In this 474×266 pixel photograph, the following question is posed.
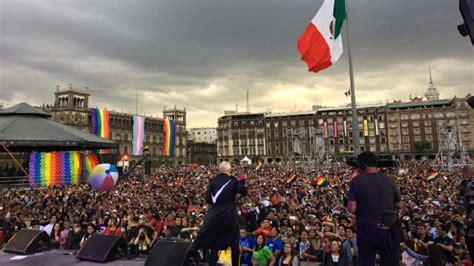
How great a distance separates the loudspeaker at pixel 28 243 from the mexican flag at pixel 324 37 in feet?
29.4

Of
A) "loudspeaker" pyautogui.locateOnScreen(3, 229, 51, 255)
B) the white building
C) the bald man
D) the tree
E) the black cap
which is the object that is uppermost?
the white building

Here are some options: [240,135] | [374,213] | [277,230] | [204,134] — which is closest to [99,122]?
[240,135]

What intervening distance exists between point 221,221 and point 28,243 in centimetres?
493

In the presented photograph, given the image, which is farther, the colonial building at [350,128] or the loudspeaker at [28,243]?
the colonial building at [350,128]

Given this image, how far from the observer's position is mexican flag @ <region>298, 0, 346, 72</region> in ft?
36.7

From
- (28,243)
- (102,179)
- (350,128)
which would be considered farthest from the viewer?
(350,128)

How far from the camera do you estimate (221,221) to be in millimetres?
5117

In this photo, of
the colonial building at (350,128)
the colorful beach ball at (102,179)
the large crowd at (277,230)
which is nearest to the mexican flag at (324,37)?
the large crowd at (277,230)

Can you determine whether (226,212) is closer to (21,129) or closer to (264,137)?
(21,129)

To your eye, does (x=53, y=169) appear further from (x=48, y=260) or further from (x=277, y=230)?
(x=277, y=230)

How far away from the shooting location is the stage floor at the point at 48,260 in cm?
655

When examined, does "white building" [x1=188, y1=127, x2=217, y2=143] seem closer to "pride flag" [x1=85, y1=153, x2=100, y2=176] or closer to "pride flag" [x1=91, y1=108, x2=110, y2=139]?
"pride flag" [x1=91, y1=108, x2=110, y2=139]

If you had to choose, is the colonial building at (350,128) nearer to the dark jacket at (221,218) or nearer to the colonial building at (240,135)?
the colonial building at (240,135)

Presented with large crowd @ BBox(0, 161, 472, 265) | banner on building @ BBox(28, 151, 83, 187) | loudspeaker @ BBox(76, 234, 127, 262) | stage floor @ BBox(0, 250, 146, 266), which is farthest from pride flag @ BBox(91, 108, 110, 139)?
loudspeaker @ BBox(76, 234, 127, 262)
